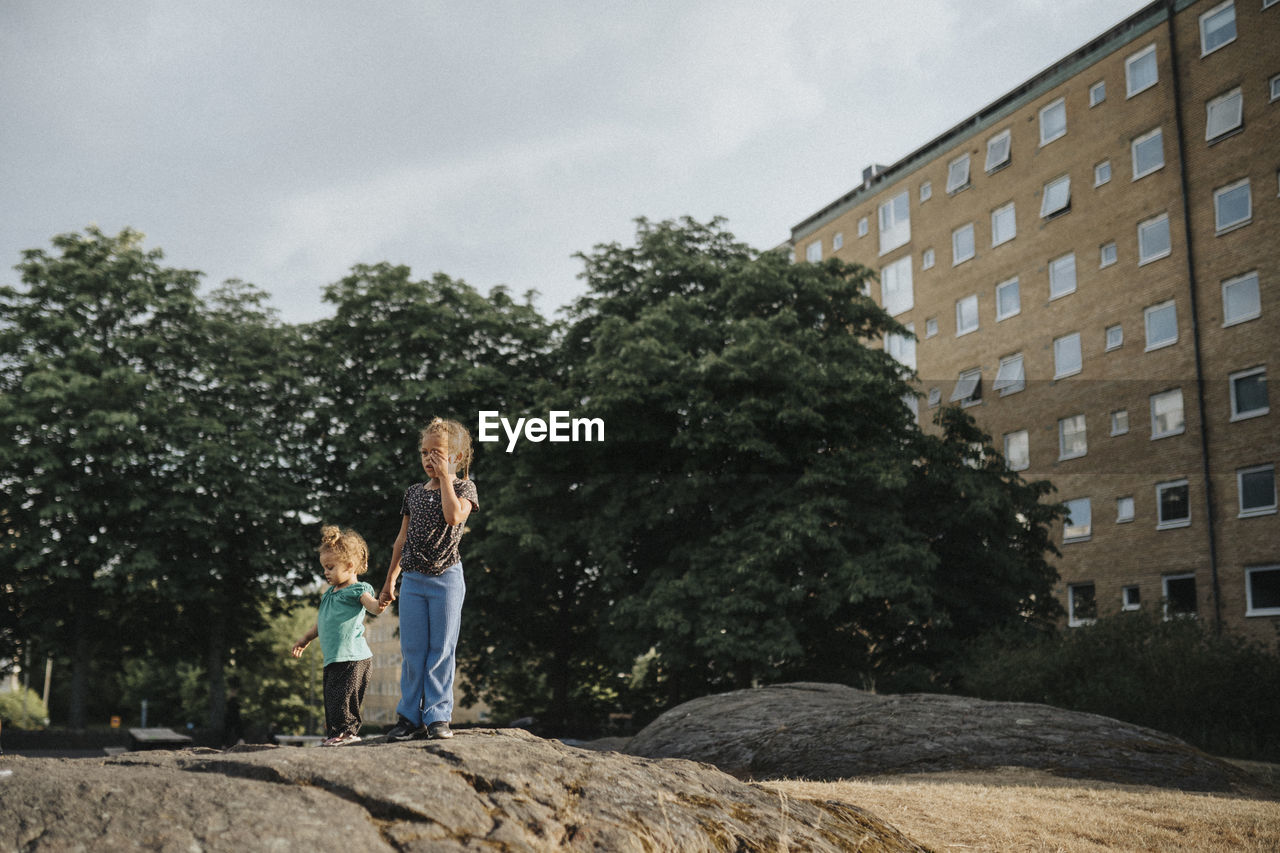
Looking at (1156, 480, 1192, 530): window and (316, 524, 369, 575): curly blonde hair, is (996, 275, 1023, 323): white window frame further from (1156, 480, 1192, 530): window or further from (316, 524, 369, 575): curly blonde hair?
(316, 524, 369, 575): curly blonde hair

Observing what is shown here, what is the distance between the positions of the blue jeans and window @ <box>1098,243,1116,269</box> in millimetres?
37893

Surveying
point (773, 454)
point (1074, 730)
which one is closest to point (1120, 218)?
point (773, 454)

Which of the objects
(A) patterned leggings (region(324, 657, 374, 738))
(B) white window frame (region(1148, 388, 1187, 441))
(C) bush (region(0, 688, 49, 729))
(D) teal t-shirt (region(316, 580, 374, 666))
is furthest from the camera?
(C) bush (region(0, 688, 49, 729))

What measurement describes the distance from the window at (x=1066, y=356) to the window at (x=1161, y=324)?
3.11 metres

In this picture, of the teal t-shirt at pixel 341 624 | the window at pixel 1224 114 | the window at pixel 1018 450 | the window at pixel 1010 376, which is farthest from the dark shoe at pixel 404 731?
the window at pixel 1010 376

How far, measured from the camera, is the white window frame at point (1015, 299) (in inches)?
1710

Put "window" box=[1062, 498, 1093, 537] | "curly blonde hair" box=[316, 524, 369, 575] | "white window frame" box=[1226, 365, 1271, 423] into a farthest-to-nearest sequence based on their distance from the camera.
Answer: "window" box=[1062, 498, 1093, 537]
"white window frame" box=[1226, 365, 1271, 423]
"curly blonde hair" box=[316, 524, 369, 575]

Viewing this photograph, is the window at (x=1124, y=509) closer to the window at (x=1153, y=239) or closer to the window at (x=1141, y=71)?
the window at (x=1153, y=239)

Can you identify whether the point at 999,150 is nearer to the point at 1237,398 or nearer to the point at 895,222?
the point at 895,222

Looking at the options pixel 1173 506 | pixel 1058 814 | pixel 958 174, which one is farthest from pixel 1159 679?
pixel 958 174

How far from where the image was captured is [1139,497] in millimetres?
37219

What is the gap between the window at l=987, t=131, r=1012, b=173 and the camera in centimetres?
4466

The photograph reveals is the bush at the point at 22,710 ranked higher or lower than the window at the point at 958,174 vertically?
lower

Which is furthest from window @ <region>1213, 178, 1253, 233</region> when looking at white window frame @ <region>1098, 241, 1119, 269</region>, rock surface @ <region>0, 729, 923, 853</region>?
rock surface @ <region>0, 729, 923, 853</region>
